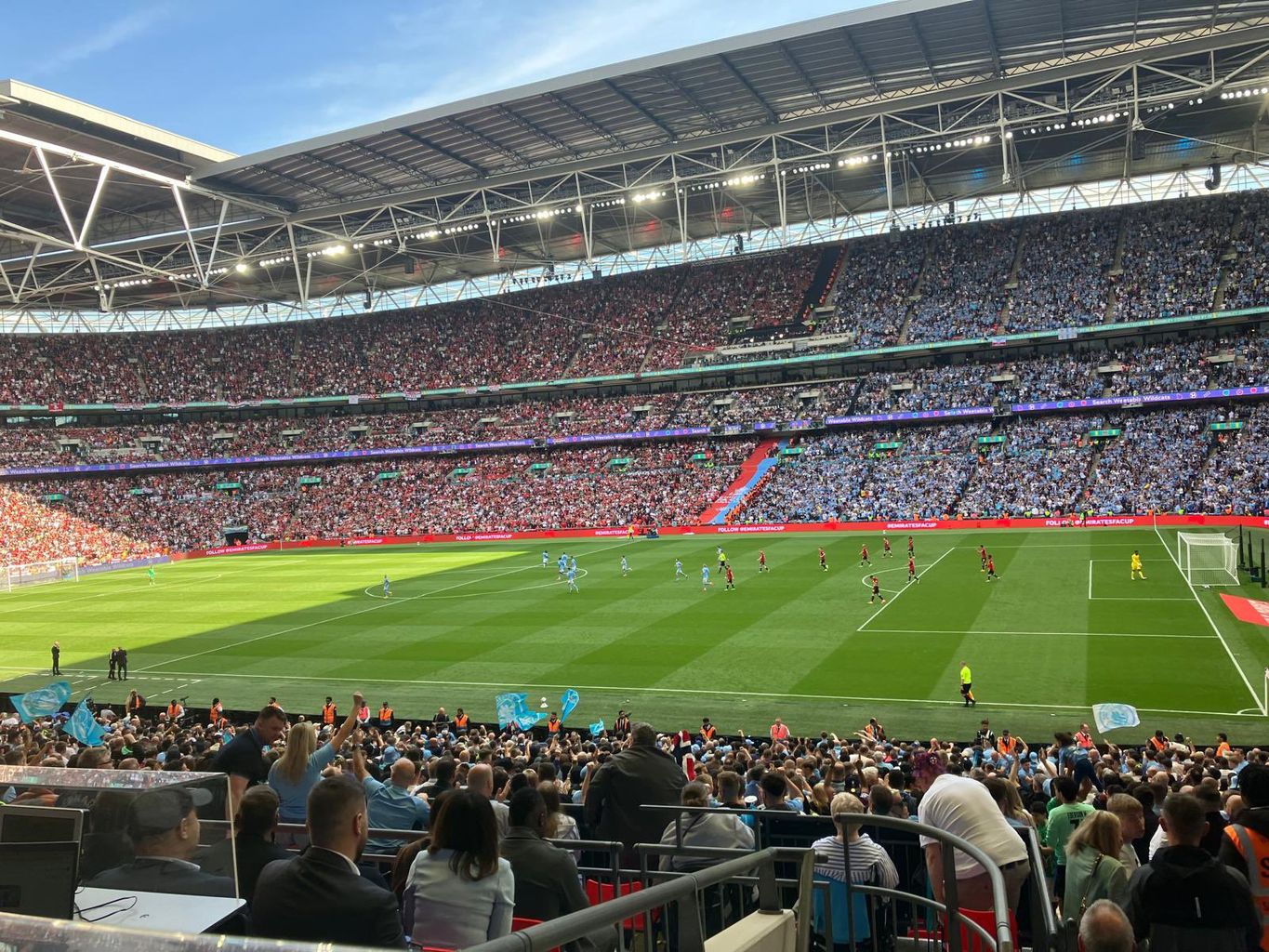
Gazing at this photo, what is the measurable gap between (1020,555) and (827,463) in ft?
76.9

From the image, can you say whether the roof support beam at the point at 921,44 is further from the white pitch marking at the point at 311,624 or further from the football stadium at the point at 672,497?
the white pitch marking at the point at 311,624

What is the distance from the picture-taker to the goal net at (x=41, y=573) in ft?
206

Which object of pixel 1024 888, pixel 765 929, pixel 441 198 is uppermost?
pixel 441 198

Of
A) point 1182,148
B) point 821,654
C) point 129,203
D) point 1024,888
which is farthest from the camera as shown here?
point 1182,148

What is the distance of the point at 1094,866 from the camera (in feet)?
21.2

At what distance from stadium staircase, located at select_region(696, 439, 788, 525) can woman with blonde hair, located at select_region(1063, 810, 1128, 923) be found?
190ft

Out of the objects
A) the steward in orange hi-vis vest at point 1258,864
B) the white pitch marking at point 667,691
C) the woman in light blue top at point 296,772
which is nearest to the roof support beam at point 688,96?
the white pitch marking at point 667,691

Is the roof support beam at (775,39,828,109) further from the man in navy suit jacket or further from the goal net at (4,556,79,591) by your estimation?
the goal net at (4,556,79,591)

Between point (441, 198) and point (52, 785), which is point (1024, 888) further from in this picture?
point (441, 198)

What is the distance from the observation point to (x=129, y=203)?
5981 cm

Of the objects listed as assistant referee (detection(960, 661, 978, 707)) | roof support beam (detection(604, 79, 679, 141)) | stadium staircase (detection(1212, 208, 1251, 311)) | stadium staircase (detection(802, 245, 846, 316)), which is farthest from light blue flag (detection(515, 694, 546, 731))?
stadium staircase (detection(802, 245, 846, 316))

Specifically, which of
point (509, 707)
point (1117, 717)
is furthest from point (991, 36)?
point (509, 707)

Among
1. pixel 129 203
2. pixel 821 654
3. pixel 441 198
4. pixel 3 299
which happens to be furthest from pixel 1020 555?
pixel 3 299

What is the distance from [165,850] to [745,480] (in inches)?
2564
